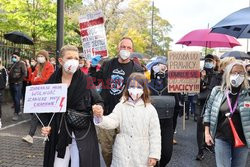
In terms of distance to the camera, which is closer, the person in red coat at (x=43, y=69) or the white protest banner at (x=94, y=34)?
the white protest banner at (x=94, y=34)

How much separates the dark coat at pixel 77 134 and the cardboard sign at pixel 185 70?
3854 mm

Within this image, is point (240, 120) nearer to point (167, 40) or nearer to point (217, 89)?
point (217, 89)

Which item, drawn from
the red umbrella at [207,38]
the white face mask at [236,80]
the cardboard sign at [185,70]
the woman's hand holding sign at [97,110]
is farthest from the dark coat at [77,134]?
the red umbrella at [207,38]

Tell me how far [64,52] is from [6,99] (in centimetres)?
1053

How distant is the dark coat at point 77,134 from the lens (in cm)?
347

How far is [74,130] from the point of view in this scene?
3514 mm

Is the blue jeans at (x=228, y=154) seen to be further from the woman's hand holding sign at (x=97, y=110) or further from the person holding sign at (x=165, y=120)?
the woman's hand holding sign at (x=97, y=110)

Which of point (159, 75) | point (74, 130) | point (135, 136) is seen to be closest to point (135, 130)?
point (135, 136)

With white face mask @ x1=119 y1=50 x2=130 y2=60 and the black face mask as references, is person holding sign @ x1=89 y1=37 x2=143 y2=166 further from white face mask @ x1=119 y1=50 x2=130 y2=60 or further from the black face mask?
the black face mask

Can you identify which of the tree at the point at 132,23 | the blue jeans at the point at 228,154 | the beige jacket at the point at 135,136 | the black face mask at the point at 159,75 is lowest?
the blue jeans at the point at 228,154

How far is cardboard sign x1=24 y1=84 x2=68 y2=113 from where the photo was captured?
3.46m

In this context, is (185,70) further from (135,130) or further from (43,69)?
(135,130)

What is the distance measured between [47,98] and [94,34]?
10.1 feet

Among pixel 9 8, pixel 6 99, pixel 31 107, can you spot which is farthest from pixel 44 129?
pixel 9 8
